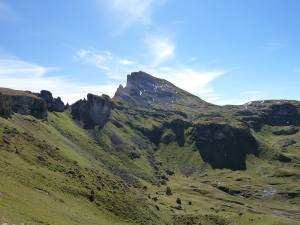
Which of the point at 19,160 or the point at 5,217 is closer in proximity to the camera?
the point at 5,217

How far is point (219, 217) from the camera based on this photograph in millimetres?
156000

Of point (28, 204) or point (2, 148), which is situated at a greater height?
point (2, 148)

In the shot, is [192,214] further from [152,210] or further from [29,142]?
[29,142]

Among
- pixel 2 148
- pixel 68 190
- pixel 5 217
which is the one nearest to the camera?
pixel 5 217

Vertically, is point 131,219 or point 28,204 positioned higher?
point 28,204

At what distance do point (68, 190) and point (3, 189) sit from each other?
30.8 meters

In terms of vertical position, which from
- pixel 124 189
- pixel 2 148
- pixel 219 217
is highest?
pixel 2 148

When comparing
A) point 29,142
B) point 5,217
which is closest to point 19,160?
point 29,142

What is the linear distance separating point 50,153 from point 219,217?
210 feet

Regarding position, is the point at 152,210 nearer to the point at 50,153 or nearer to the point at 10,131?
the point at 50,153

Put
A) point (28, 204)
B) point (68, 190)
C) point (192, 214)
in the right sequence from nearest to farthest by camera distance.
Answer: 1. point (28, 204)
2. point (68, 190)
3. point (192, 214)

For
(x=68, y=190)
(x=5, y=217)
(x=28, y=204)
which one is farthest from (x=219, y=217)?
(x=5, y=217)

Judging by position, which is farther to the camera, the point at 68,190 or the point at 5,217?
the point at 68,190

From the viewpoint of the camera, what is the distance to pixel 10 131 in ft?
450
